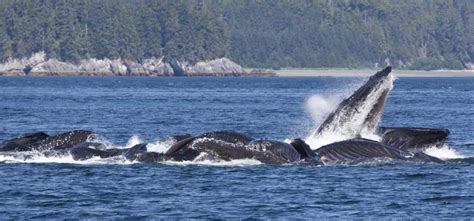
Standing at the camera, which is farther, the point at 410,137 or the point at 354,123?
the point at 410,137

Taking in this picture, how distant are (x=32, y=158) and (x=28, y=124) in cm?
2397

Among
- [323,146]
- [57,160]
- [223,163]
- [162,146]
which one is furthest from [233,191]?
[57,160]

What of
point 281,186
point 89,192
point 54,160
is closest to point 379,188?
point 281,186

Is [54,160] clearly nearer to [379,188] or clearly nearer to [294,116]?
[379,188]

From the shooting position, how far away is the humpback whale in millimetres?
35250

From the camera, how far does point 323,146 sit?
3559 cm

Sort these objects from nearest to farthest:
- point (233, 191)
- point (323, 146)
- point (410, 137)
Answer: point (233, 191)
point (323, 146)
point (410, 137)

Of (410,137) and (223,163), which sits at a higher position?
(410,137)

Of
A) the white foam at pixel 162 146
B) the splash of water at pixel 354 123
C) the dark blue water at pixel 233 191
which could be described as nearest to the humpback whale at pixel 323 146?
the splash of water at pixel 354 123

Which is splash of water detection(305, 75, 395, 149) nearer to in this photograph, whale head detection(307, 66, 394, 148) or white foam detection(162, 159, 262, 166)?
whale head detection(307, 66, 394, 148)

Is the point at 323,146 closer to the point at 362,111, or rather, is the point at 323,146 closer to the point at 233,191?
the point at 362,111

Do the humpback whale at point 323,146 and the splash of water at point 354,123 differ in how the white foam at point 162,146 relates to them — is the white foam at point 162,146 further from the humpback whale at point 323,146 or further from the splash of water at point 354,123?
the splash of water at point 354,123

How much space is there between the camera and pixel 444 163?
119 feet

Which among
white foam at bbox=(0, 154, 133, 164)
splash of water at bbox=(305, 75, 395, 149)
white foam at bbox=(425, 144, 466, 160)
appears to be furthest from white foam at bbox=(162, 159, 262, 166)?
white foam at bbox=(425, 144, 466, 160)
